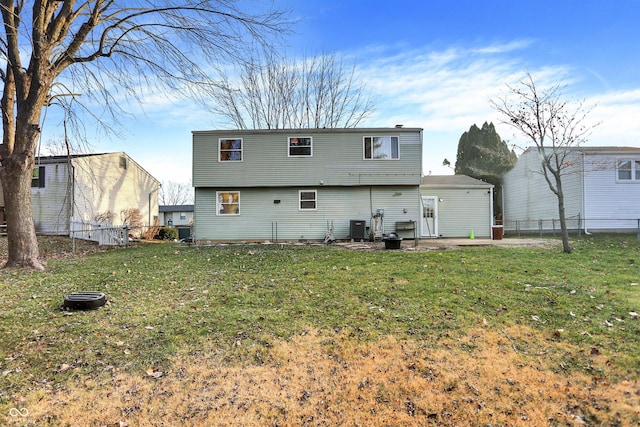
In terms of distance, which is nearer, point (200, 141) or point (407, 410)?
point (407, 410)

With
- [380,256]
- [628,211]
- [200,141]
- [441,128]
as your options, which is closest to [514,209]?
[628,211]

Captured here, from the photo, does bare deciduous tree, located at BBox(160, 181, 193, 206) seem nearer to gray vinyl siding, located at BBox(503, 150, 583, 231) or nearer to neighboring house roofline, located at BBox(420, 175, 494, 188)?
neighboring house roofline, located at BBox(420, 175, 494, 188)

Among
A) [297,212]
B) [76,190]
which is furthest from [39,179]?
[297,212]

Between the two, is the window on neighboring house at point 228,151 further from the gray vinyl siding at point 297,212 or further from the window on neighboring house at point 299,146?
the window on neighboring house at point 299,146

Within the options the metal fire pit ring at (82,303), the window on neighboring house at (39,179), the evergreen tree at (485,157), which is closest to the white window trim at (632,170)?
the evergreen tree at (485,157)

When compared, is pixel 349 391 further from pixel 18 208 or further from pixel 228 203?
pixel 228 203

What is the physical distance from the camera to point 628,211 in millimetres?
17047

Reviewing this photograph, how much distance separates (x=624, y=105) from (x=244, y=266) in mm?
15377

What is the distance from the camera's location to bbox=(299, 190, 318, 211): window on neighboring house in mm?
15453

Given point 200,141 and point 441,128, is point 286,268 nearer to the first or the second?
point 200,141

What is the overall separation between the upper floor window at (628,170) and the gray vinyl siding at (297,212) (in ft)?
35.7

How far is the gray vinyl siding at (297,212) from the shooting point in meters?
15.3

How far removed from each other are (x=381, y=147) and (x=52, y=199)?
19.1 m

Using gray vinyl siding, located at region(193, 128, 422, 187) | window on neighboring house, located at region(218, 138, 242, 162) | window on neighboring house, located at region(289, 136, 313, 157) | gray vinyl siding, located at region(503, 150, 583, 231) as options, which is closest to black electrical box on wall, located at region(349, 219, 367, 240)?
gray vinyl siding, located at region(193, 128, 422, 187)
